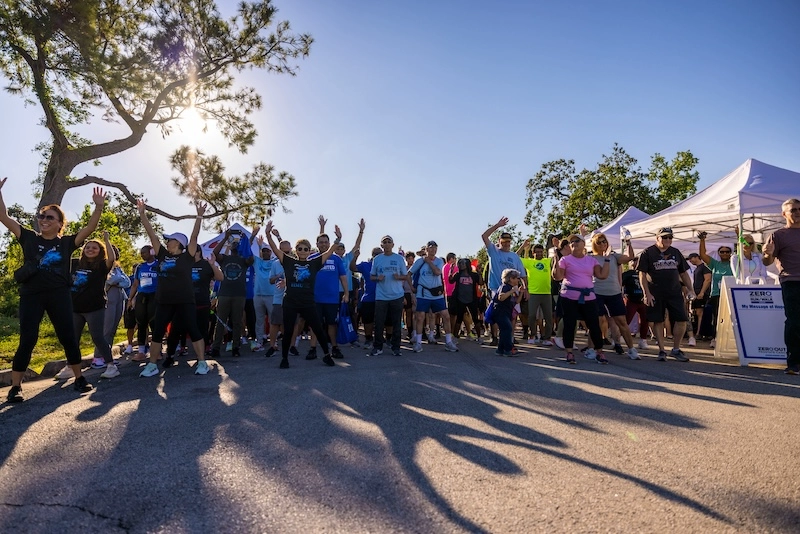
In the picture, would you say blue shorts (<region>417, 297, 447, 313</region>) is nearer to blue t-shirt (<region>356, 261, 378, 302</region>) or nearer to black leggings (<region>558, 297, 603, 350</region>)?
blue t-shirt (<region>356, 261, 378, 302</region>)

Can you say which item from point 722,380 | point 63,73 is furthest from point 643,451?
point 63,73

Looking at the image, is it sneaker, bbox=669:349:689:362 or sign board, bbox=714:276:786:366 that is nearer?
sign board, bbox=714:276:786:366

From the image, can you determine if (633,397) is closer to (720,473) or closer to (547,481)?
(720,473)

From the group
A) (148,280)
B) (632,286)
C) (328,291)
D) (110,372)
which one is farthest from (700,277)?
(110,372)

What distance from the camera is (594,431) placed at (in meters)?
3.56

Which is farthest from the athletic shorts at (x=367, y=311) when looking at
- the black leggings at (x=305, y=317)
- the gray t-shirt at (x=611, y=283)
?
the gray t-shirt at (x=611, y=283)

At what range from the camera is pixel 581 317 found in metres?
7.36

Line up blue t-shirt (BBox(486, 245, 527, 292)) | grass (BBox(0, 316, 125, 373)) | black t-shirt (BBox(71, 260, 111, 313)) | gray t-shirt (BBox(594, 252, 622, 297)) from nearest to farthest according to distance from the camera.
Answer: black t-shirt (BBox(71, 260, 111, 313)) < gray t-shirt (BBox(594, 252, 622, 297)) < grass (BBox(0, 316, 125, 373)) < blue t-shirt (BBox(486, 245, 527, 292))

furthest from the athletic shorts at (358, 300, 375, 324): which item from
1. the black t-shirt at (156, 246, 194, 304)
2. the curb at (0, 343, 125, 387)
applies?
the curb at (0, 343, 125, 387)

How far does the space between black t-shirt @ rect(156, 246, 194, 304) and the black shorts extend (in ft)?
22.8

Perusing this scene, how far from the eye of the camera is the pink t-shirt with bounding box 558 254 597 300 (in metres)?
7.33

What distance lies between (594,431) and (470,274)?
723 centimetres

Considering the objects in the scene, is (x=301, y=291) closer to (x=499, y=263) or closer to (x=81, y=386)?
(x=81, y=386)

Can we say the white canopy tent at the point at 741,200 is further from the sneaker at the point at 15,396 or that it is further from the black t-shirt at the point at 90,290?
the sneaker at the point at 15,396
